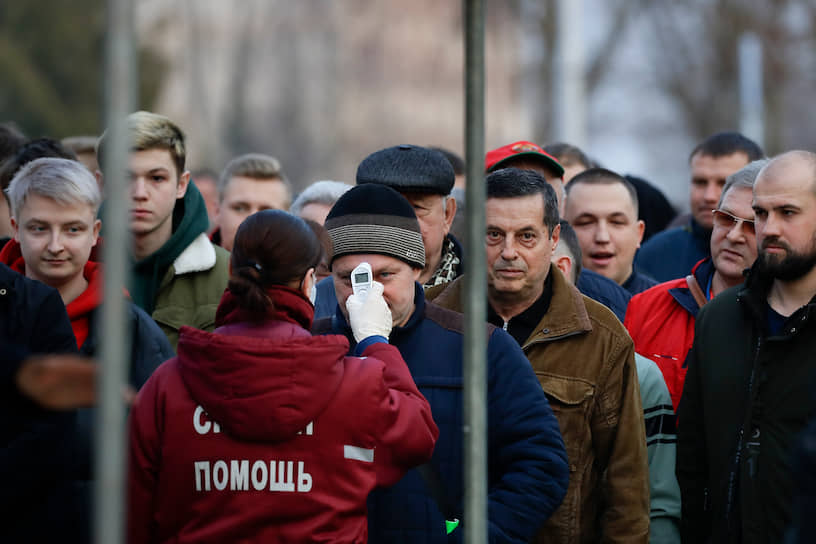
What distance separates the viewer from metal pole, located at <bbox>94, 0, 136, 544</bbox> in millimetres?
2311

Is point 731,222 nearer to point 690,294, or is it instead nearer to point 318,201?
point 690,294

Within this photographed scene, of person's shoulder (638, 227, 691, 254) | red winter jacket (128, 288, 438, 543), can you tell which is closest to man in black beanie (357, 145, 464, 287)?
red winter jacket (128, 288, 438, 543)

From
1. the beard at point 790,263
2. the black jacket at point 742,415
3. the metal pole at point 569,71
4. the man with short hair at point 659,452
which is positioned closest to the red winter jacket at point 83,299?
the man with short hair at point 659,452

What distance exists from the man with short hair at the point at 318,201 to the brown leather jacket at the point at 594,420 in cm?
166

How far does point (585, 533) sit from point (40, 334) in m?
1.79

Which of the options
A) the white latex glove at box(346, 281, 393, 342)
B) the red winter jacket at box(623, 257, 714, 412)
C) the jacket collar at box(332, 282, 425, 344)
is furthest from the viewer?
the red winter jacket at box(623, 257, 714, 412)

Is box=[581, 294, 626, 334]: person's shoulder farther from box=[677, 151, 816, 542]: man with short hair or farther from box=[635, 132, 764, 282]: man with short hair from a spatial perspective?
box=[635, 132, 764, 282]: man with short hair

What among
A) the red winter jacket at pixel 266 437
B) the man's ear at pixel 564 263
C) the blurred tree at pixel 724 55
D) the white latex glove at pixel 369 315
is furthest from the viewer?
the blurred tree at pixel 724 55

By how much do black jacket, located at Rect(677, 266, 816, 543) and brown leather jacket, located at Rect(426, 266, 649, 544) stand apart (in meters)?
0.21

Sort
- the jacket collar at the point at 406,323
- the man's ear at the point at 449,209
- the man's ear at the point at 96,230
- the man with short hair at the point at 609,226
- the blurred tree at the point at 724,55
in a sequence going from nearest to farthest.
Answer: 1. the jacket collar at the point at 406,323
2. the man's ear at the point at 96,230
3. the man's ear at the point at 449,209
4. the man with short hair at the point at 609,226
5. the blurred tree at the point at 724,55

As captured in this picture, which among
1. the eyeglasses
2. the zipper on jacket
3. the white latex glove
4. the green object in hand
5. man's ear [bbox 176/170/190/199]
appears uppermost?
man's ear [bbox 176/170/190/199]

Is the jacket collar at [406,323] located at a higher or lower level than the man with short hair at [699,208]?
Answer: lower

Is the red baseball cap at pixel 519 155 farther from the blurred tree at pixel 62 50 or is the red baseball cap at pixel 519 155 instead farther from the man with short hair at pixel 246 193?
the blurred tree at pixel 62 50

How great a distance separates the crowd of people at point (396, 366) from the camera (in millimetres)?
3143
